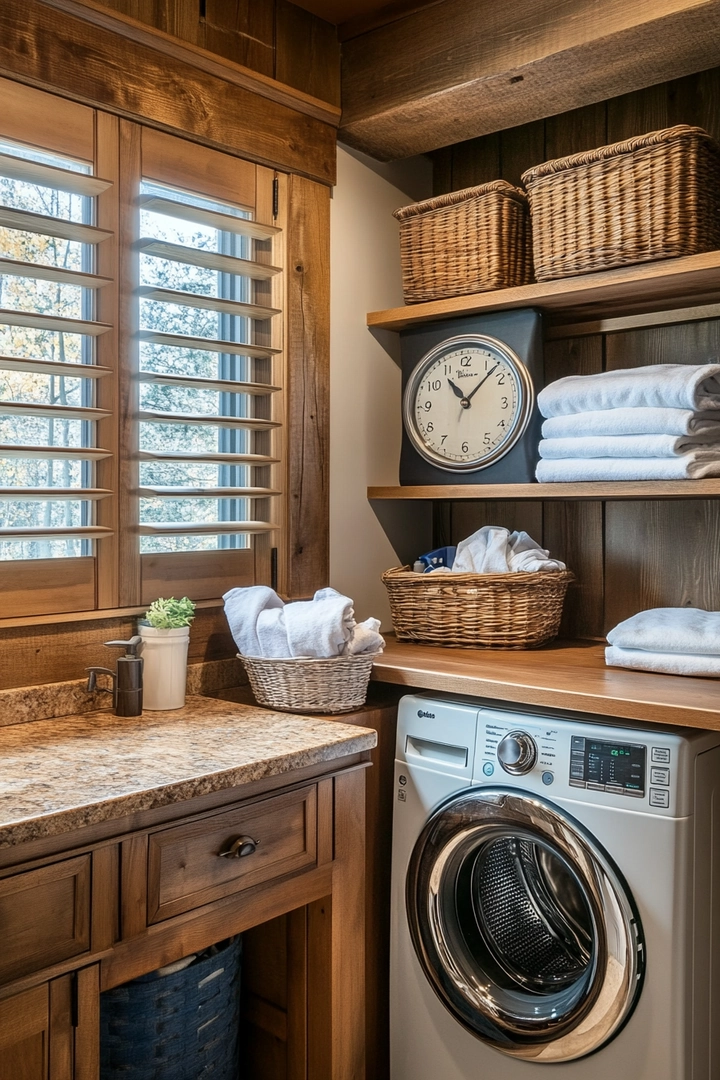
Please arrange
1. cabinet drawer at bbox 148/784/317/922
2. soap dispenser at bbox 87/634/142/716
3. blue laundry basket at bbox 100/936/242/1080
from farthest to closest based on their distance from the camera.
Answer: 1. soap dispenser at bbox 87/634/142/716
2. blue laundry basket at bbox 100/936/242/1080
3. cabinet drawer at bbox 148/784/317/922

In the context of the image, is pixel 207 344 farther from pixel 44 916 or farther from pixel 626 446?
pixel 44 916

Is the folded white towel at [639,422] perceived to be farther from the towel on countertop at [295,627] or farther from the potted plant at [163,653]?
the potted plant at [163,653]

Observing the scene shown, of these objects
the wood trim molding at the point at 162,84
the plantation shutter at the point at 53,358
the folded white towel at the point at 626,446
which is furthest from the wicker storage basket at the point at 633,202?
the plantation shutter at the point at 53,358

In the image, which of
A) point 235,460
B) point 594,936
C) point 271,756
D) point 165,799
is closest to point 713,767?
point 594,936

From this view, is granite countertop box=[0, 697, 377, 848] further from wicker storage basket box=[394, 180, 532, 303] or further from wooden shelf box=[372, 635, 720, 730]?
wicker storage basket box=[394, 180, 532, 303]

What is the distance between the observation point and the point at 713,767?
1746mm

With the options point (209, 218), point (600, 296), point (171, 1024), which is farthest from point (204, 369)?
point (171, 1024)

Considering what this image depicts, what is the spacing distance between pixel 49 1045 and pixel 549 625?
1.43 meters

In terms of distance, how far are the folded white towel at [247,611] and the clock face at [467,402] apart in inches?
26.2

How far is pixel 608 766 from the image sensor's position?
1737 millimetres

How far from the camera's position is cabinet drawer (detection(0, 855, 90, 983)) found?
1.26m

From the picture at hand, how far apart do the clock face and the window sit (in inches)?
16.8

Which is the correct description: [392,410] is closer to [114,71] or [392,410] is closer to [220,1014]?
[114,71]

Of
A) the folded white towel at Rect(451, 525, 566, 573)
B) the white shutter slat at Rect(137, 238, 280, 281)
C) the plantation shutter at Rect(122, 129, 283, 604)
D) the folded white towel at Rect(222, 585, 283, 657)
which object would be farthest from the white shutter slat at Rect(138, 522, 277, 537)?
the white shutter slat at Rect(137, 238, 280, 281)
